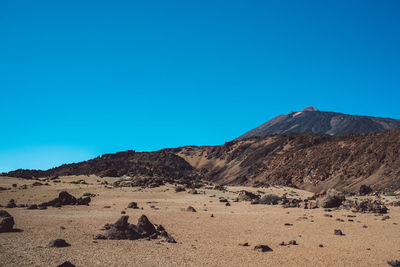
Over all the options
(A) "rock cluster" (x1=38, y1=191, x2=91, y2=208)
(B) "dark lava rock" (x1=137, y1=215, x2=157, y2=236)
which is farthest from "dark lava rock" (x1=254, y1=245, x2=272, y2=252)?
(A) "rock cluster" (x1=38, y1=191, x2=91, y2=208)

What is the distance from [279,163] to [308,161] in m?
10.3

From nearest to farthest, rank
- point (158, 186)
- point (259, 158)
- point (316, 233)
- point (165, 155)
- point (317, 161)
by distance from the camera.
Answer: point (316, 233)
point (158, 186)
point (317, 161)
point (259, 158)
point (165, 155)

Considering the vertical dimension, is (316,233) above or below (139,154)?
below

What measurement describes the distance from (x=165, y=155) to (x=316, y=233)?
8744 cm

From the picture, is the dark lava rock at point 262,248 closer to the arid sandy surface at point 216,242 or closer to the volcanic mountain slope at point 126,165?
the arid sandy surface at point 216,242

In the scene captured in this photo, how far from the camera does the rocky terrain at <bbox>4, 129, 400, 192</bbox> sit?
40.8 m

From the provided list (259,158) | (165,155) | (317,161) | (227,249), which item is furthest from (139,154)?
(227,249)

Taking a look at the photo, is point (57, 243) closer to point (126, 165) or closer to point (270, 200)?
point (270, 200)

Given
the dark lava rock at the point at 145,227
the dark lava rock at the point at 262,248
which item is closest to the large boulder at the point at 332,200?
the dark lava rock at the point at 262,248

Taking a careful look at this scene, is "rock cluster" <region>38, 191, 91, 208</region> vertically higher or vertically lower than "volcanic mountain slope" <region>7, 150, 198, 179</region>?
lower

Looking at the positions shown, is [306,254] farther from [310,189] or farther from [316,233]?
[310,189]

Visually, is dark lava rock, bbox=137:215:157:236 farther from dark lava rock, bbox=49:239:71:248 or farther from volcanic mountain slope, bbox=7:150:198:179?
volcanic mountain slope, bbox=7:150:198:179

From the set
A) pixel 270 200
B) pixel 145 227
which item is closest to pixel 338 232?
pixel 145 227

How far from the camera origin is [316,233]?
12.2 m
